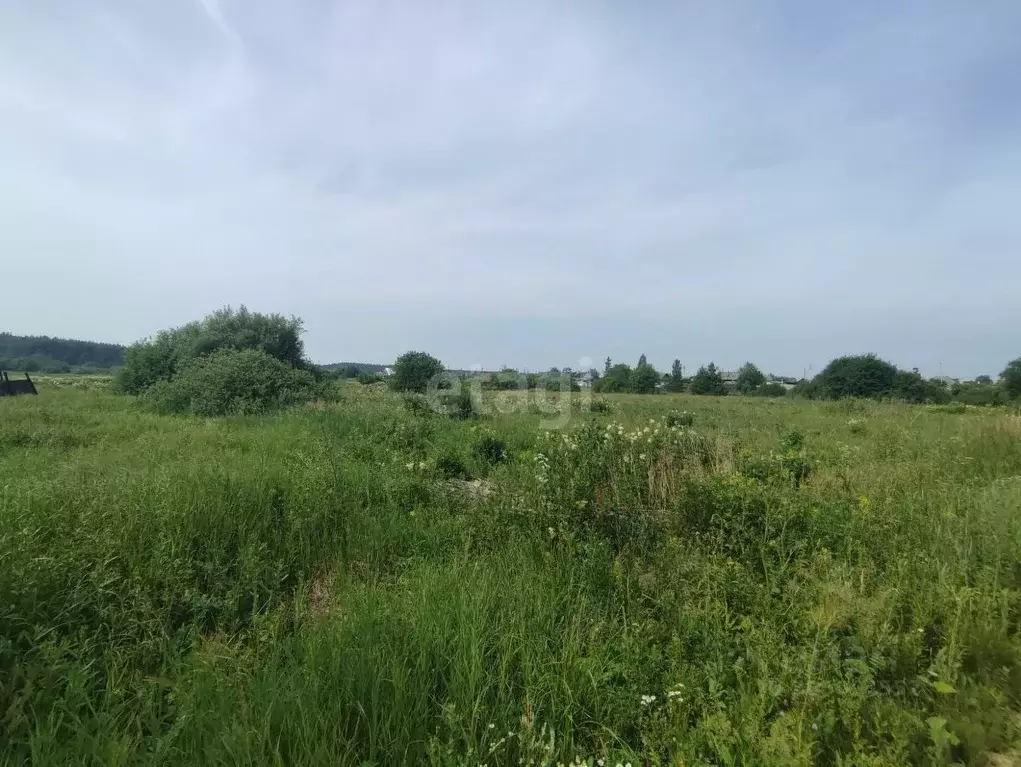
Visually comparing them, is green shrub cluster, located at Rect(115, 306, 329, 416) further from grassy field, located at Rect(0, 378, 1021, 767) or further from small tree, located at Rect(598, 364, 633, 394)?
small tree, located at Rect(598, 364, 633, 394)

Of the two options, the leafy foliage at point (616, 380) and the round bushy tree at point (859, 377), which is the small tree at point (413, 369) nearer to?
the leafy foliage at point (616, 380)

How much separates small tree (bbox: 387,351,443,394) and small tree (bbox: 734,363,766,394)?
42313 mm

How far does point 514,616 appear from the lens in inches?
105

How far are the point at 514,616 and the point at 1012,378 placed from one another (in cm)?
3819

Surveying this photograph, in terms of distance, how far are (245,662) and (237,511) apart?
171 centimetres

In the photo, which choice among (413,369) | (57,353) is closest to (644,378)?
(413,369)

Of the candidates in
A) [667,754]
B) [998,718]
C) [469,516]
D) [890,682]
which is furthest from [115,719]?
[998,718]

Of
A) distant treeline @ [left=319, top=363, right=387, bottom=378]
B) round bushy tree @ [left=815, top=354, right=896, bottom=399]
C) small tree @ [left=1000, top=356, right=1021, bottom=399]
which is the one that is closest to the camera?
small tree @ [left=1000, top=356, right=1021, bottom=399]

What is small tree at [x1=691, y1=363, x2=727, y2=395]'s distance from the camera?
56625mm

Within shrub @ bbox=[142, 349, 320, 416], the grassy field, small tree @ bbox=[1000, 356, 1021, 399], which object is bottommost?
the grassy field

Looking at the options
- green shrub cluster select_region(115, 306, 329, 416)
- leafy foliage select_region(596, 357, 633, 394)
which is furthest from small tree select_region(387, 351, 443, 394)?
leafy foliage select_region(596, 357, 633, 394)

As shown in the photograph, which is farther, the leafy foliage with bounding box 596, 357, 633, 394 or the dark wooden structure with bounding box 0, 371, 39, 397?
the leafy foliage with bounding box 596, 357, 633, 394

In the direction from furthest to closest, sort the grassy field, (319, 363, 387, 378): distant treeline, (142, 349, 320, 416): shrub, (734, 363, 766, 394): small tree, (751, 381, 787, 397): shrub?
(734, 363, 766, 394): small tree
(751, 381, 787, 397): shrub
(319, 363, 387, 378): distant treeline
(142, 349, 320, 416): shrub
the grassy field

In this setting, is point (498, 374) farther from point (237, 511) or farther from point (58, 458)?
point (237, 511)
